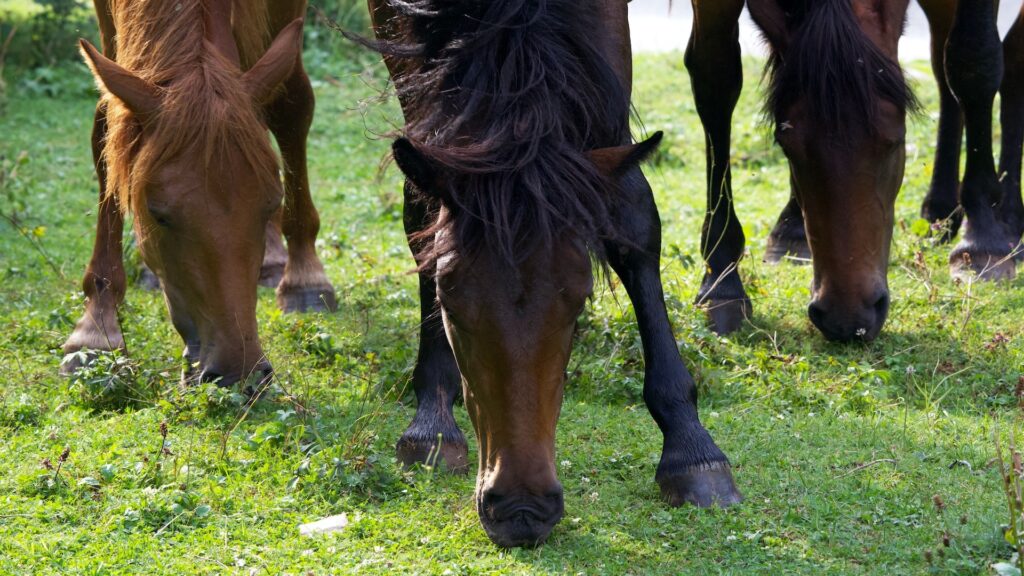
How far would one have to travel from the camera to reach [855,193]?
4766 millimetres

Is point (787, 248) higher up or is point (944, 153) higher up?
point (944, 153)

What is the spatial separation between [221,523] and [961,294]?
3.86m

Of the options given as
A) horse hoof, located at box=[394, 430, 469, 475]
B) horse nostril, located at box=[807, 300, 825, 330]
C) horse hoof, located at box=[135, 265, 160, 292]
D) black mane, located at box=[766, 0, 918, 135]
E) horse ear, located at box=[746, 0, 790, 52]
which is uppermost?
horse ear, located at box=[746, 0, 790, 52]

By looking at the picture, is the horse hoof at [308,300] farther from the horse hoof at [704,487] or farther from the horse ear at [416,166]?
the horse ear at [416,166]

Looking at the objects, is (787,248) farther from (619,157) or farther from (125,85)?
(125,85)

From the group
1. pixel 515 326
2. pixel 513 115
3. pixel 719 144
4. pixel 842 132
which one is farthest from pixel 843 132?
pixel 515 326

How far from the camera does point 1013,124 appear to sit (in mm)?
6445

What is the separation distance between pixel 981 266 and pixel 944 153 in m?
0.92

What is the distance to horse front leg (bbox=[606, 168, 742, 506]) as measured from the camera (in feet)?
12.5

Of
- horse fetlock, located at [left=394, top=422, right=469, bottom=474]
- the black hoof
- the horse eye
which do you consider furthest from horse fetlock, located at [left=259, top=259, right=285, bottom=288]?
the black hoof

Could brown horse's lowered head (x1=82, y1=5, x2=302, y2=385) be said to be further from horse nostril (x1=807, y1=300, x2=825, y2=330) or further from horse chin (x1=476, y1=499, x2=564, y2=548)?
horse nostril (x1=807, y1=300, x2=825, y2=330)

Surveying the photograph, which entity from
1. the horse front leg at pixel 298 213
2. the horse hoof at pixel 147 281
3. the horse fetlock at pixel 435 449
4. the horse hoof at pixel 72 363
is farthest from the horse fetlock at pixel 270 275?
the horse fetlock at pixel 435 449

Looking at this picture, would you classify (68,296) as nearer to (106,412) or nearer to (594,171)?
(106,412)

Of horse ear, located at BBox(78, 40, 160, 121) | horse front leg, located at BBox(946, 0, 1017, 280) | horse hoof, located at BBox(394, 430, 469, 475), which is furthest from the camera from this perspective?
horse front leg, located at BBox(946, 0, 1017, 280)
